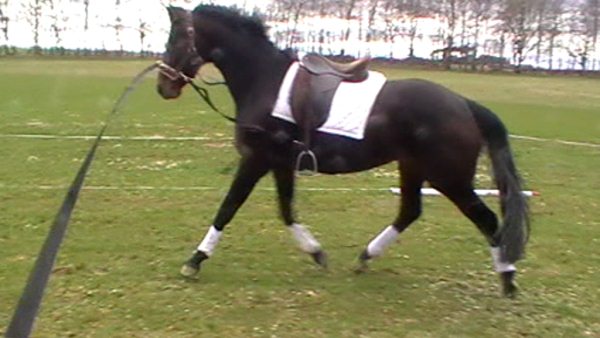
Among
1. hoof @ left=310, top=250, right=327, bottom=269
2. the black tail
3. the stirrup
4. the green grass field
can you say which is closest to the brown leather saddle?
the stirrup

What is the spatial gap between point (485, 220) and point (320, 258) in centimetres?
138

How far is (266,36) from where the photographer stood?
18.9 ft

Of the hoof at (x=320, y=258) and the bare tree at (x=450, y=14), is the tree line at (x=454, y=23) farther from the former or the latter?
the hoof at (x=320, y=258)

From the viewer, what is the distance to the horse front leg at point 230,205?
575 centimetres

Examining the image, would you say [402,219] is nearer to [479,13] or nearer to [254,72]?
[254,72]

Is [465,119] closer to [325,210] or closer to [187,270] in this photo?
[187,270]

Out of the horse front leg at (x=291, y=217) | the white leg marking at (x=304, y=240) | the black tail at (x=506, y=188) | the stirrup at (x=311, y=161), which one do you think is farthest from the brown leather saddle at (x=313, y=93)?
the black tail at (x=506, y=188)

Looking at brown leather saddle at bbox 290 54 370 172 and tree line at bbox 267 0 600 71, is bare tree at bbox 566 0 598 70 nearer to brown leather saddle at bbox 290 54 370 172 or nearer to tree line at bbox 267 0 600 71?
tree line at bbox 267 0 600 71

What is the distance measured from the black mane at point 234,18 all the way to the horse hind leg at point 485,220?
1.82 meters

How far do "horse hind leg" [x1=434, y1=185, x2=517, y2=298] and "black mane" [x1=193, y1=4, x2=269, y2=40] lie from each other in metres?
1.82

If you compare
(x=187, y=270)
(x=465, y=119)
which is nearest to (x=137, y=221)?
(x=187, y=270)

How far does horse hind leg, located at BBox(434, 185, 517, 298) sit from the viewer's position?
5.53 m

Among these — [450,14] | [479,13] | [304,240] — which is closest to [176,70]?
[304,240]

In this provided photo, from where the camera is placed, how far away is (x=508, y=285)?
5.65 m
